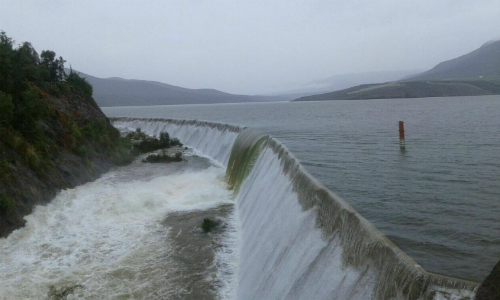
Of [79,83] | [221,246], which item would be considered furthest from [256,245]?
[79,83]

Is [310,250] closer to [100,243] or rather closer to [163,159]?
[100,243]

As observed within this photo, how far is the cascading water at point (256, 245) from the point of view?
251 inches

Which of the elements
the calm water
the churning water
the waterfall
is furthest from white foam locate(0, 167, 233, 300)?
the waterfall

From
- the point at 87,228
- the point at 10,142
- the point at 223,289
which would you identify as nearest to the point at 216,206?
the point at 87,228

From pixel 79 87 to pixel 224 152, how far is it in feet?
47.7

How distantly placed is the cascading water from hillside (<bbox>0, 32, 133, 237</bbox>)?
913mm

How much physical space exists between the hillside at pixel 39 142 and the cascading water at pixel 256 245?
91 centimetres

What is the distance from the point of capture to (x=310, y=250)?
8.69 m

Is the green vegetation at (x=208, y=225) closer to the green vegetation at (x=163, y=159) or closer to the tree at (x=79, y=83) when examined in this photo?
the green vegetation at (x=163, y=159)

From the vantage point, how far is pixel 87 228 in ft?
49.7

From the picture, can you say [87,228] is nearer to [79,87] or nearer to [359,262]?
[359,262]

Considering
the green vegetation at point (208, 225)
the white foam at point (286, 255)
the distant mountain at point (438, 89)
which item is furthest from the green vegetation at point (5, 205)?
the distant mountain at point (438, 89)

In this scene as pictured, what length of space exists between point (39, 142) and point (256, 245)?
1300 centimetres

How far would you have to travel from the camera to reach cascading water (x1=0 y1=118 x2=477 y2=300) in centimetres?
637
